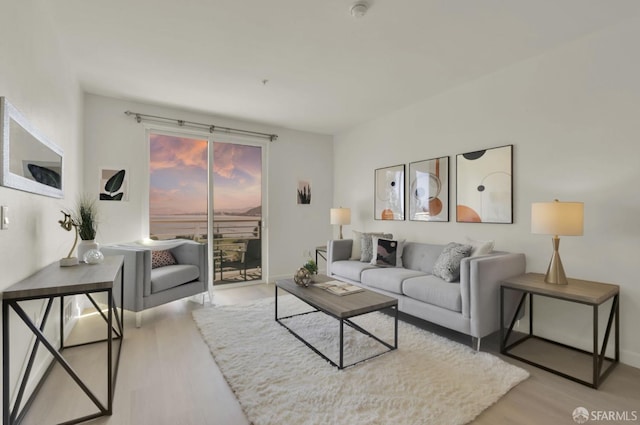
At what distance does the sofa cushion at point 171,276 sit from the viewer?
10.2 ft

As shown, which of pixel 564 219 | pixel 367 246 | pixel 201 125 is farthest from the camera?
pixel 201 125

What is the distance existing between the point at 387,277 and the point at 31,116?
3145 mm

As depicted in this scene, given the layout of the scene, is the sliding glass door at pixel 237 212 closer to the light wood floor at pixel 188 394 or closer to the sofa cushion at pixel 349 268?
the sofa cushion at pixel 349 268

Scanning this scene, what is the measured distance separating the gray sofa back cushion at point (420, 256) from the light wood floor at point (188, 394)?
0.99 meters

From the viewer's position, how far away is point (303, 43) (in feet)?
8.45

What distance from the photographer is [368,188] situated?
4.79 m

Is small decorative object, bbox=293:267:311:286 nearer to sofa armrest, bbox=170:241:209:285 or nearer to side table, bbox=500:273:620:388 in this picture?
sofa armrest, bbox=170:241:209:285

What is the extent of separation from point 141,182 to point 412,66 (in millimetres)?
3561

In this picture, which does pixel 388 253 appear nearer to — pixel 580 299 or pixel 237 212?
pixel 580 299

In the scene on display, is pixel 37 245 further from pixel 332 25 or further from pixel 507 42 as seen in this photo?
pixel 507 42

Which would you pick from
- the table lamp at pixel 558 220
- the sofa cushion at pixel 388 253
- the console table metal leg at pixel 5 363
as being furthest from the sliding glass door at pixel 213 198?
the table lamp at pixel 558 220

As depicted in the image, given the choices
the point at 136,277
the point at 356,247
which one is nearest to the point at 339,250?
the point at 356,247

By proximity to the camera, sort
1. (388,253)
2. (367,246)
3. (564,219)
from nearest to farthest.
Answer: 1. (564,219)
2. (388,253)
3. (367,246)

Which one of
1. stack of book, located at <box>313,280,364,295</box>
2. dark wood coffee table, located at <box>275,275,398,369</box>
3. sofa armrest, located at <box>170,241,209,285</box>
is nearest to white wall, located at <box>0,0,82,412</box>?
sofa armrest, located at <box>170,241,209,285</box>
